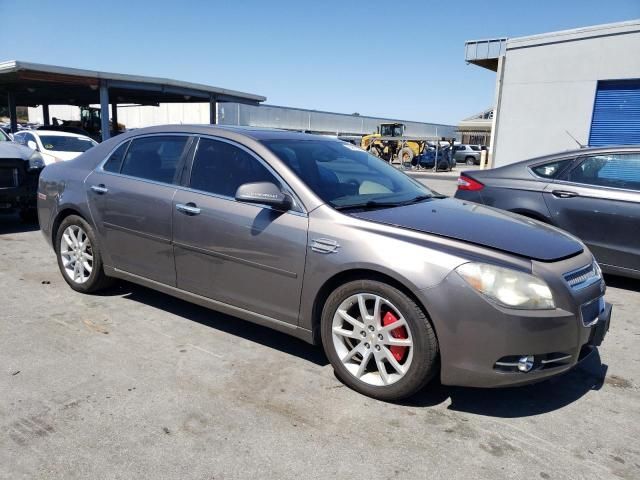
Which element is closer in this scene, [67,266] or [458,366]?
[458,366]

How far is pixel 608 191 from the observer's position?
5.32 meters

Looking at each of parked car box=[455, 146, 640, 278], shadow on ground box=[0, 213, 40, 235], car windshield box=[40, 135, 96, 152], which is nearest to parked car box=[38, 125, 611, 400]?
parked car box=[455, 146, 640, 278]

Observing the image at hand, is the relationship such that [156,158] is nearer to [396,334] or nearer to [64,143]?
[396,334]

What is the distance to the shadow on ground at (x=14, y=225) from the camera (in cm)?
800

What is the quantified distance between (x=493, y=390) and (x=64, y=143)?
38.6 ft

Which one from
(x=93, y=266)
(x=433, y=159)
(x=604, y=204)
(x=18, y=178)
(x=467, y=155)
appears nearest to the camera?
(x=93, y=266)

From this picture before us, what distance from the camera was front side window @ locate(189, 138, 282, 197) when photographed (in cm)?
364

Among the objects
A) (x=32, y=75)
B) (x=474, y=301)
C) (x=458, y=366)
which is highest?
(x=32, y=75)

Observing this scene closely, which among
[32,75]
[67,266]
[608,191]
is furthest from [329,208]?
[32,75]

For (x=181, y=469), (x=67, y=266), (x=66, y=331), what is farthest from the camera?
(x=67, y=266)

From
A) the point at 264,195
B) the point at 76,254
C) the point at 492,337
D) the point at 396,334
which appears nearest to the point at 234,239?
the point at 264,195

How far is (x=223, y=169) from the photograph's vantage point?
380 cm

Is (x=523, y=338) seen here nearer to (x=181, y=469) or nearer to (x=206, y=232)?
(x=181, y=469)

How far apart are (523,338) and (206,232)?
2163 mm
